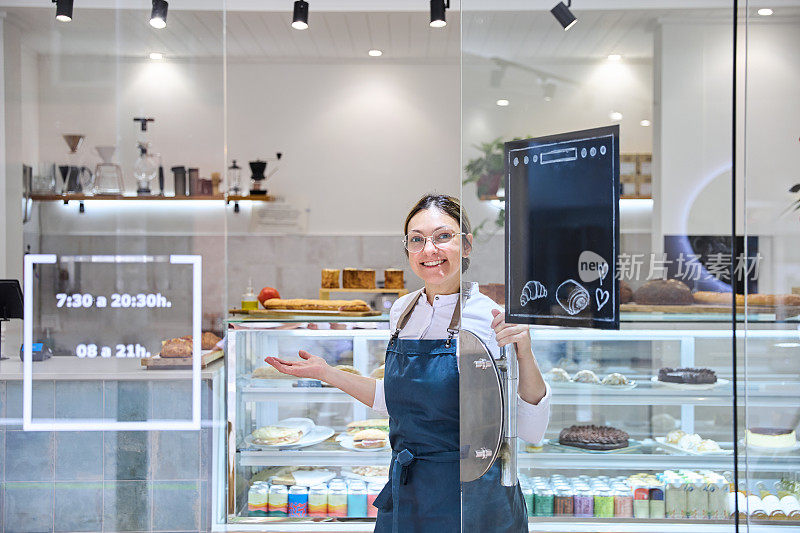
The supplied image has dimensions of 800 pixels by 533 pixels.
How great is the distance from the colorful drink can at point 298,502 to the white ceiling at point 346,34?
2.48 m

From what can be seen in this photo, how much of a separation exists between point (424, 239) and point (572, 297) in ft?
2.04

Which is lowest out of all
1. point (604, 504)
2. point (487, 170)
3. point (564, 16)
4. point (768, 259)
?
point (604, 504)

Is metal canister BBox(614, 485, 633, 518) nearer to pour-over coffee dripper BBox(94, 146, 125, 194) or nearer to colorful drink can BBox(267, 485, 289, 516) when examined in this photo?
colorful drink can BBox(267, 485, 289, 516)

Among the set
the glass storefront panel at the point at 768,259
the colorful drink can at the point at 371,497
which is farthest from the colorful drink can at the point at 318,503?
the glass storefront panel at the point at 768,259

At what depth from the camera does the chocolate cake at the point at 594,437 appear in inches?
61.4

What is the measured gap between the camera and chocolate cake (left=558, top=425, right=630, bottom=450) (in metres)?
1.56

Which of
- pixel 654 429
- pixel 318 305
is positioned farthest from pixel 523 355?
pixel 318 305

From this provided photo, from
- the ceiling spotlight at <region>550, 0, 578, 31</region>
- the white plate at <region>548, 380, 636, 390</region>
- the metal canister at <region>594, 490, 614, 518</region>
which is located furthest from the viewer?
the metal canister at <region>594, 490, 614, 518</region>

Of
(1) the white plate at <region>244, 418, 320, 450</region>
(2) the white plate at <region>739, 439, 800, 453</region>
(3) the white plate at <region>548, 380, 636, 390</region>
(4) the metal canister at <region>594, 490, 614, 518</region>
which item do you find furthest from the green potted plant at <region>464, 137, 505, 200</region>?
(1) the white plate at <region>244, 418, 320, 450</region>

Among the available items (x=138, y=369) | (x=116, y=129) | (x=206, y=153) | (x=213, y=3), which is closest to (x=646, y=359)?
(x=138, y=369)

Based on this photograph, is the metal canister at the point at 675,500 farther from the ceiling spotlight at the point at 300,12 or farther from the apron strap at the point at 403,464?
the ceiling spotlight at the point at 300,12

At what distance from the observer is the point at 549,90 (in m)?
1.36

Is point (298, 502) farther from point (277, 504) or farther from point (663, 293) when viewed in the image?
point (663, 293)

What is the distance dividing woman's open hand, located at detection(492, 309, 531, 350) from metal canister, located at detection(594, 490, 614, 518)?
1.66 feet
